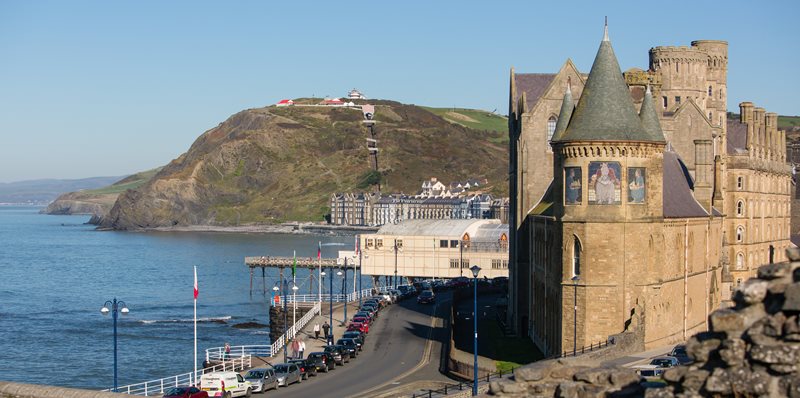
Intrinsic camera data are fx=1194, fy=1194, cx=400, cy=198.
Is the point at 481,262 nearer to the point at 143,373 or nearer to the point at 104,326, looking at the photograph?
the point at 104,326

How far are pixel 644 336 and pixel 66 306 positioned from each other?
95.6 metres

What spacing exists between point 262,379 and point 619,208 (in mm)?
17254

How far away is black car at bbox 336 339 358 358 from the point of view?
214ft

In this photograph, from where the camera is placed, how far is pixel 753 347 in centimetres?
1912

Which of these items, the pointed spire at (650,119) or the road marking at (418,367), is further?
the pointed spire at (650,119)

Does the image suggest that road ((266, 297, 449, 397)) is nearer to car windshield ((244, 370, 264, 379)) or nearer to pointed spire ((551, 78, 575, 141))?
car windshield ((244, 370, 264, 379))

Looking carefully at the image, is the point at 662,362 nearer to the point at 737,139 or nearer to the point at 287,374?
the point at 287,374

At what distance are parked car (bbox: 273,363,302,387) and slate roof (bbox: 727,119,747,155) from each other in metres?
49.5

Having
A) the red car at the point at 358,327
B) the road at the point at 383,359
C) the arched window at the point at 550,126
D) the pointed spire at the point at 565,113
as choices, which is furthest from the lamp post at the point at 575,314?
the red car at the point at 358,327

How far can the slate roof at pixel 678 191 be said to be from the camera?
61853mm

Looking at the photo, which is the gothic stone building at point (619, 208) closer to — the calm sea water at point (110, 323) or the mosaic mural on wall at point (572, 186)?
the mosaic mural on wall at point (572, 186)

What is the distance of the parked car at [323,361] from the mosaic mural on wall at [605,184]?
16257mm

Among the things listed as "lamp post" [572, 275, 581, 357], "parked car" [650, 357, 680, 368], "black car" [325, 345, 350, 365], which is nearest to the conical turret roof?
"lamp post" [572, 275, 581, 357]

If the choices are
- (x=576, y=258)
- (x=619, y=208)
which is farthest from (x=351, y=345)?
(x=619, y=208)
